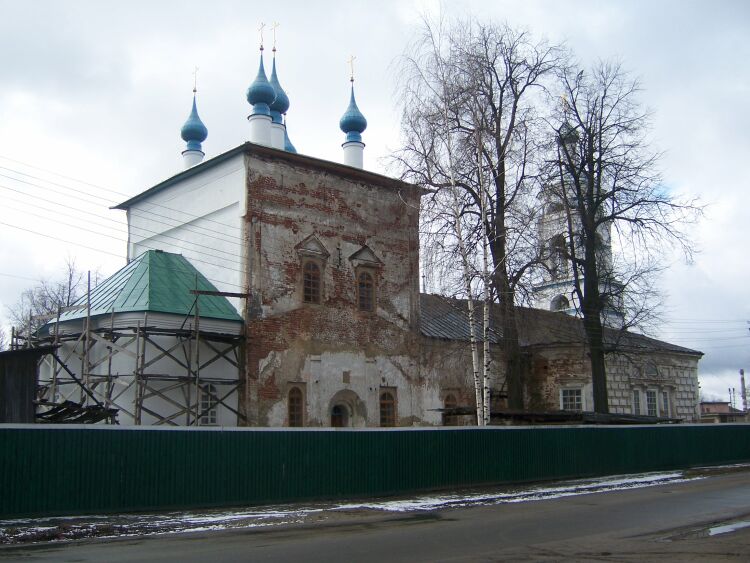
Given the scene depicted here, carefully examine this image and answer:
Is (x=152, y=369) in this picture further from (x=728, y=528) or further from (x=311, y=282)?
(x=728, y=528)

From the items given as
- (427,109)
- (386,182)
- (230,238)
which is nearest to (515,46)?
(427,109)

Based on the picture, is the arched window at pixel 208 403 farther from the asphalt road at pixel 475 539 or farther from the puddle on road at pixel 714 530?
the puddle on road at pixel 714 530

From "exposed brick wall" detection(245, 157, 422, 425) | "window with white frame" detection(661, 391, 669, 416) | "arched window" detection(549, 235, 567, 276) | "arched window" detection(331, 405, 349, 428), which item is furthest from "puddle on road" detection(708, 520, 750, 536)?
"window with white frame" detection(661, 391, 669, 416)

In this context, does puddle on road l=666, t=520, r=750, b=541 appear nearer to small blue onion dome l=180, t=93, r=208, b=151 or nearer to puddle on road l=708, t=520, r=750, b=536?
puddle on road l=708, t=520, r=750, b=536

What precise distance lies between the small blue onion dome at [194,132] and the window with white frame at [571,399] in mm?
16942

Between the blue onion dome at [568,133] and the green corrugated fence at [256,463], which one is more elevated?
the blue onion dome at [568,133]

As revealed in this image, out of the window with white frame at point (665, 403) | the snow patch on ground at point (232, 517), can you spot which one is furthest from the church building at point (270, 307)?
the window with white frame at point (665, 403)

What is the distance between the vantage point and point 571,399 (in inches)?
1220

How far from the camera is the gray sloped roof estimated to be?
2769 cm

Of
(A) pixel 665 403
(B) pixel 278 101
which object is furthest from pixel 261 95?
(A) pixel 665 403

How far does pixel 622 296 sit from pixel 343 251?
30.4 feet

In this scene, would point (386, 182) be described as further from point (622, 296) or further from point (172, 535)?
point (172, 535)

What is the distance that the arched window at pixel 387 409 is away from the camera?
1001 inches

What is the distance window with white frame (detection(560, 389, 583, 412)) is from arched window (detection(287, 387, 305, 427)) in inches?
484
